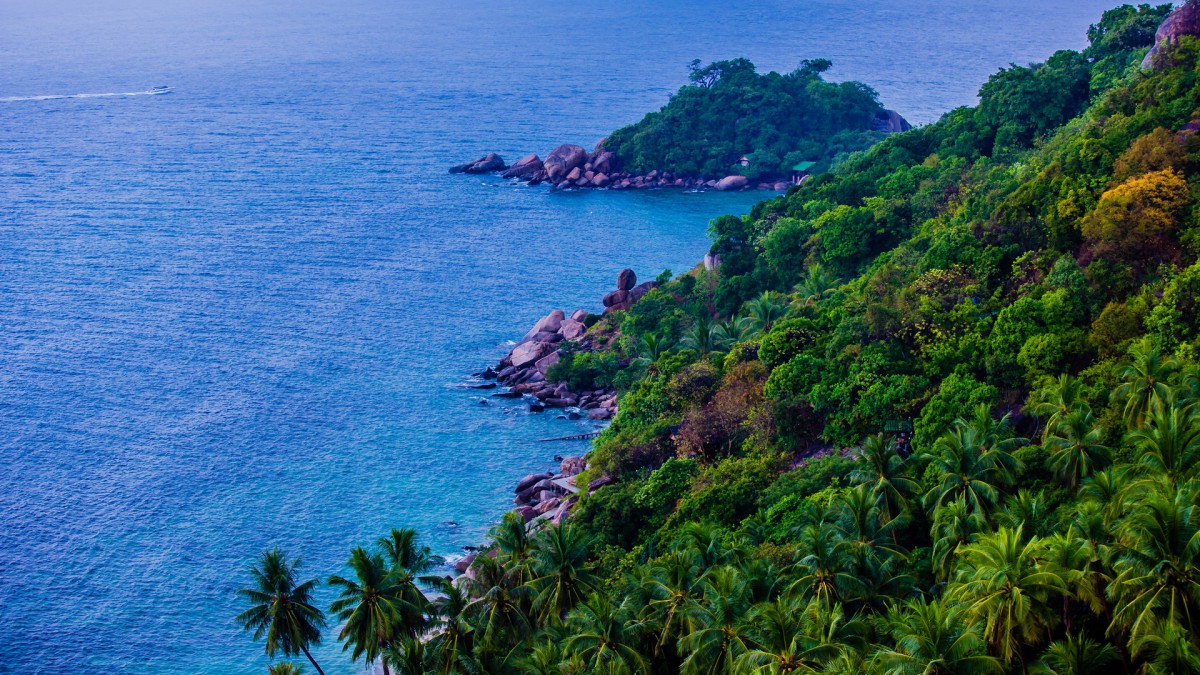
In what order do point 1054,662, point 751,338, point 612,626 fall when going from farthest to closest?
point 751,338 < point 612,626 < point 1054,662

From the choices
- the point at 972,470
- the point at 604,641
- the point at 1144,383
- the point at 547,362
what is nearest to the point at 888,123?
the point at 547,362

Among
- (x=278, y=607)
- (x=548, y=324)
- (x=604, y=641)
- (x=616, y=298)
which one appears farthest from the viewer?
(x=616, y=298)

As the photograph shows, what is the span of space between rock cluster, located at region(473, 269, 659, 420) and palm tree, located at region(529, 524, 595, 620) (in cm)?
3760

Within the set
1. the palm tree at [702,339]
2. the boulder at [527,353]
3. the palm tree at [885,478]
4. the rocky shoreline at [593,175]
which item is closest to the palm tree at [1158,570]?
the palm tree at [885,478]

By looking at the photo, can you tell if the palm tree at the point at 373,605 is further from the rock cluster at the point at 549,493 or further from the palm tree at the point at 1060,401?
the palm tree at the point at 1060,401

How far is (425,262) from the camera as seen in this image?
381 feet

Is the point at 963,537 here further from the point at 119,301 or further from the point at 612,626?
the point at 119,301

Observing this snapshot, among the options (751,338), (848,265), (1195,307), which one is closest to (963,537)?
(1195,307)

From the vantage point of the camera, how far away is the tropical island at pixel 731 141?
5787 inches

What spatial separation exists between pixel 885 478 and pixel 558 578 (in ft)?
49.3

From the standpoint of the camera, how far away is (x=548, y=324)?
9694cm

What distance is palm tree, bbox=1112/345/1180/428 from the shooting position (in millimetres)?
45594

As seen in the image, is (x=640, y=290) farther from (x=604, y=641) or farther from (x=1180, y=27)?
(x=604, y=641)

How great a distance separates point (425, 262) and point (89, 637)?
62888mm
